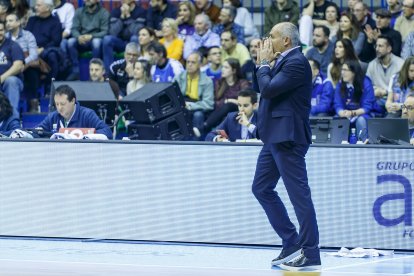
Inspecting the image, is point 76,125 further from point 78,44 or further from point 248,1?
point 248,1

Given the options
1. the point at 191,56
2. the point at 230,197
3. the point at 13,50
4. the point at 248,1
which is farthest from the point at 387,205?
the point at 248,1

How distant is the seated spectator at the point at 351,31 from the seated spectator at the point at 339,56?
0.86m

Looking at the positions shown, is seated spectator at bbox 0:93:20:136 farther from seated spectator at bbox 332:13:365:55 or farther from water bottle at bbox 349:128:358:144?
seated spectator at bbox 332:13:365:55

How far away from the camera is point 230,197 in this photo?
1272cm

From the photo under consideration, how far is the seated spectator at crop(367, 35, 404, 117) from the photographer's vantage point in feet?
58.9

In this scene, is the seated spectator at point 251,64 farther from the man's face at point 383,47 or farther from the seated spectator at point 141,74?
the man's face at point 383,47

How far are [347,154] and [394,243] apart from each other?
1.00m

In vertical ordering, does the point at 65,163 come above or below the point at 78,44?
below

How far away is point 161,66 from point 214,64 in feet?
2.66

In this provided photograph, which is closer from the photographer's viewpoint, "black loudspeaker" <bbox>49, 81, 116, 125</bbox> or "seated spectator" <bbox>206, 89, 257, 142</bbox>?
"seated spectator" <bbox>206, 89, 257, 142</bbox>

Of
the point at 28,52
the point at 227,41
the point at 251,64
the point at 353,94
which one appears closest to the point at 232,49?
the point at 227,41

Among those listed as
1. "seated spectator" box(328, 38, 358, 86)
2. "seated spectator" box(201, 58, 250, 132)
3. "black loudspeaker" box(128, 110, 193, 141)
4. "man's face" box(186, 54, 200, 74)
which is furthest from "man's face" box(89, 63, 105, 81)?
"seated spectator" box(328, 38, 358, 86)

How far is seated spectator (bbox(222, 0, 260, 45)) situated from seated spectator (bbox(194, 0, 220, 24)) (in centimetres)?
20

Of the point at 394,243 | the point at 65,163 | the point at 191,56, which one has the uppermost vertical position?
the point at 191,56
